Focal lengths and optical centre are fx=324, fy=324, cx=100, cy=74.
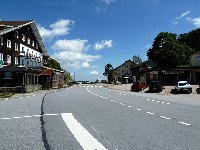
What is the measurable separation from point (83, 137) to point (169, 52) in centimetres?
7225

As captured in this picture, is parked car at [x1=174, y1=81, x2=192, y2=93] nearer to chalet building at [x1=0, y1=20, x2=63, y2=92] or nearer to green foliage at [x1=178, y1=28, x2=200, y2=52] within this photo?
chalet building at [x1=0, y1=20, x2=63, y2=92]

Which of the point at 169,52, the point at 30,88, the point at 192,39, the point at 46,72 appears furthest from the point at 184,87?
the point at 192,39

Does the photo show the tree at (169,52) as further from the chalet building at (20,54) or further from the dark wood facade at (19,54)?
the dark wood facade at (19,54)

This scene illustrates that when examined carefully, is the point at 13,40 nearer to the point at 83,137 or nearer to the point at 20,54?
the point at 20,54

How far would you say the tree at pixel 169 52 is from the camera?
3076 inches

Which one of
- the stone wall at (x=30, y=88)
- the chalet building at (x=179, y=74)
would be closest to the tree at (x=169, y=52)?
the chalet building at (x=179, y=74)

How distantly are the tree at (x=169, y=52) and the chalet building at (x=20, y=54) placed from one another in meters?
30.8

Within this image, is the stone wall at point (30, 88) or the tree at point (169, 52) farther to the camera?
the tree at point (169, 52)

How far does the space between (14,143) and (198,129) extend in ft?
16.9

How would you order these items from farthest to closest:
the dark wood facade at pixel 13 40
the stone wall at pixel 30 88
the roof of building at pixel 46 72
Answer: the roof of building at pixel 46 72, the dark wood facade at pixel 13 40, the stone wall at pixel 30 88

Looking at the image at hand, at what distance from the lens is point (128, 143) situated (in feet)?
24.0

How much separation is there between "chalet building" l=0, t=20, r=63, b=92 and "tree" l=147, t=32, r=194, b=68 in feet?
101

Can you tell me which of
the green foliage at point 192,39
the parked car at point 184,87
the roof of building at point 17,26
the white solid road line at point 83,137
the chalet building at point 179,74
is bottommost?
the white solid road line at point 83,137

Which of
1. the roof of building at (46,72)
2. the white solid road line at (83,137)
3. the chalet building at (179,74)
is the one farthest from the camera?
the chalet building at (179,74)
